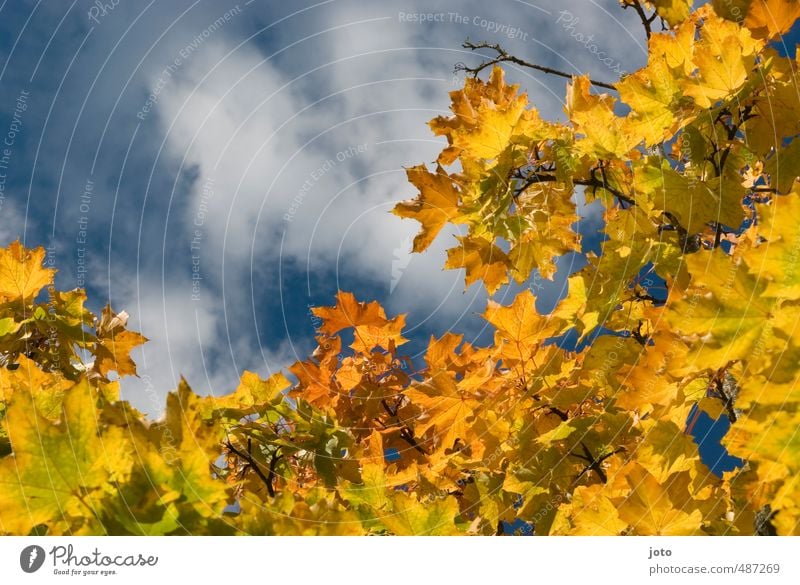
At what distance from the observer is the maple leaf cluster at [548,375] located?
1053 mm

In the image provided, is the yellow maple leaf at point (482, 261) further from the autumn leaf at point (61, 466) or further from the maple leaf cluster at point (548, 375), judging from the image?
the autumn leaf at point (61, 466)

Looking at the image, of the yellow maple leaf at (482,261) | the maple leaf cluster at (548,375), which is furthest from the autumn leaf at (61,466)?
the yellow maple leaf at (482,261)

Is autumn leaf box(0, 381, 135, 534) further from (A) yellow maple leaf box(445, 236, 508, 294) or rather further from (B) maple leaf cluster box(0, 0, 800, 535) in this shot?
(A) yellow maple leaf box(445, 236, 508, 294)

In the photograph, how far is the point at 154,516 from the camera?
3.31ft

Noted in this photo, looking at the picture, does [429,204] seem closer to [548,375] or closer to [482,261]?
[482,261]

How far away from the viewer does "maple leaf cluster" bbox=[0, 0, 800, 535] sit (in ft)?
3.45

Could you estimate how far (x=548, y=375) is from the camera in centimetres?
226

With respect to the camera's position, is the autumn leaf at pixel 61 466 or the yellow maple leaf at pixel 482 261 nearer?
the autumn leaf at pixel 61 466

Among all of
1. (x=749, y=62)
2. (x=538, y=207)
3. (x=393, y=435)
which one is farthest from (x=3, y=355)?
(x=749, y=62)

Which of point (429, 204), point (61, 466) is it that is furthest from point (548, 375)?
point (61, 466)

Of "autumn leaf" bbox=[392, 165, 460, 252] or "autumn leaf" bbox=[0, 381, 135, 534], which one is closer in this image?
"autumn leaf" bbox=[0, 381, 135, 534]

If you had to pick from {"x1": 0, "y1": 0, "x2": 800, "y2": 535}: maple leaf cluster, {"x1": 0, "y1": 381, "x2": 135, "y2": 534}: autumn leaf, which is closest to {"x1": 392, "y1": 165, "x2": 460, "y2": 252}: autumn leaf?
{"x1": 0, "y1": 0, "x2": 800, "y2": 535}: maple leaf cluster

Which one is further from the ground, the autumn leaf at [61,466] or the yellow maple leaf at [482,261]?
the yellow maple leaf at [482,261]

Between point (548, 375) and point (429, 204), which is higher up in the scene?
point (429, 204)
